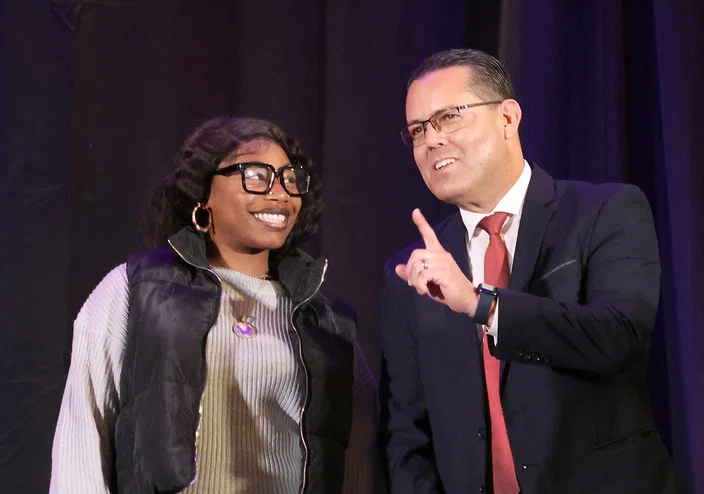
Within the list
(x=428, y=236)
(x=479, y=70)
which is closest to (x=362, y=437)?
(x=428, y=236)

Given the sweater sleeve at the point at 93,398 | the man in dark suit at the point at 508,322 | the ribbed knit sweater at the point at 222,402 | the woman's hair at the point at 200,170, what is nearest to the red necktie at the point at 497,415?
the man in dark suit at the point at 508,322

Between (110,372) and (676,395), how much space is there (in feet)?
5.44

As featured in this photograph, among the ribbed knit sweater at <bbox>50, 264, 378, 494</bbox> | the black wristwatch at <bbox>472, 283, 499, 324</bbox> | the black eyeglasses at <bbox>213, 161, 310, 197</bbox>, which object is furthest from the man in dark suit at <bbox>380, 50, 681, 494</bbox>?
the black eyeglasses at <bbox>213, 161, 310, 197</bbox>

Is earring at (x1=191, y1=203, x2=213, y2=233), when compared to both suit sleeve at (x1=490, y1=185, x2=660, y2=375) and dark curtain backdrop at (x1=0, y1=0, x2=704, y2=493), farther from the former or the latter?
suit sleeve at (x1=490, y1=185, x2=660, y2=375)

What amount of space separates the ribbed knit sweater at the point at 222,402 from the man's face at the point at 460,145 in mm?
562

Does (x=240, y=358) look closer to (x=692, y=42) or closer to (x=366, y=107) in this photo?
(x=366, y=107)

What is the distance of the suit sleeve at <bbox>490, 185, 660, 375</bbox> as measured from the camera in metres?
1.60

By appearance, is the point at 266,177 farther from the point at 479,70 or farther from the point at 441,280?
the point at 441,280

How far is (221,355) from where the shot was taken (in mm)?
2086

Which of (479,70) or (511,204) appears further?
(479,70)

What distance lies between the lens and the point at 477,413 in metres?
1.84

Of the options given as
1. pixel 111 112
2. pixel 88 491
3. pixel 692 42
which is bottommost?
pixel 88 491

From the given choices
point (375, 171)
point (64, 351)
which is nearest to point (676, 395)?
point (375, 171)

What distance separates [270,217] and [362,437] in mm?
661
